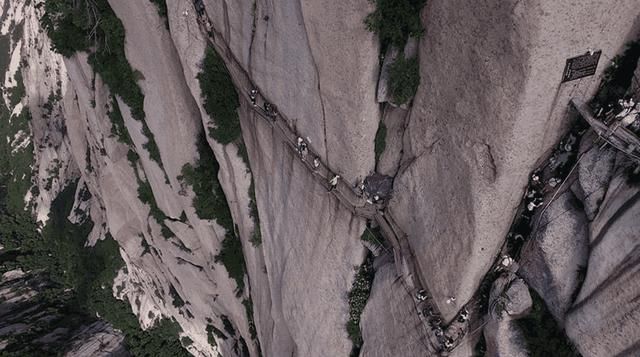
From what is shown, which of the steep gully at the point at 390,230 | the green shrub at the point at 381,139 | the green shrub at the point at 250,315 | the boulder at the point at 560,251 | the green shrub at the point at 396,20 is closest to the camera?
the boulder at the point at 560,251

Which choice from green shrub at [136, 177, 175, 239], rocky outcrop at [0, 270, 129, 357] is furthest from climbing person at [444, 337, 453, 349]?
rocky outcrop at [0, 270, 129, 357]

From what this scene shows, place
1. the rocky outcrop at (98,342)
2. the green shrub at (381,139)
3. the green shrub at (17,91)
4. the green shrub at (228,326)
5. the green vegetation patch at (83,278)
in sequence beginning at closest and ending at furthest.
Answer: the green shrub at (381,139) < the green shrub at (228,326) < the rocky outcrop at (98,342) < the green vegetation patch at (83,278) < the green shrub at (17,91)

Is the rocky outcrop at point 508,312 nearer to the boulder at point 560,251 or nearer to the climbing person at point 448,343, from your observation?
the boulder at point 560,251

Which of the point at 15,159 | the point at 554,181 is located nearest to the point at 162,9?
the point at 554,181

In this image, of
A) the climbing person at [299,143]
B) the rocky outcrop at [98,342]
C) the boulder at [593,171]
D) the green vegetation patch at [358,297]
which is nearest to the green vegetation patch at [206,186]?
the climbing person at [299,143]

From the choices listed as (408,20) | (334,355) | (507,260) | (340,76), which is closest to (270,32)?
(340,76)

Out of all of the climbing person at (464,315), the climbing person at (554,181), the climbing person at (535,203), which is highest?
the climbing person at (554,181)

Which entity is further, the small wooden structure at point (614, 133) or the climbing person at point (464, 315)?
the climbing person at point (464, 315)

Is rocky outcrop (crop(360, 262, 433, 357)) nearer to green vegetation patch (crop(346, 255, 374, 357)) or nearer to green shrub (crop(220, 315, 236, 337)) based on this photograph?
green vegetation patch (crop(346, 255, 374, 357))
